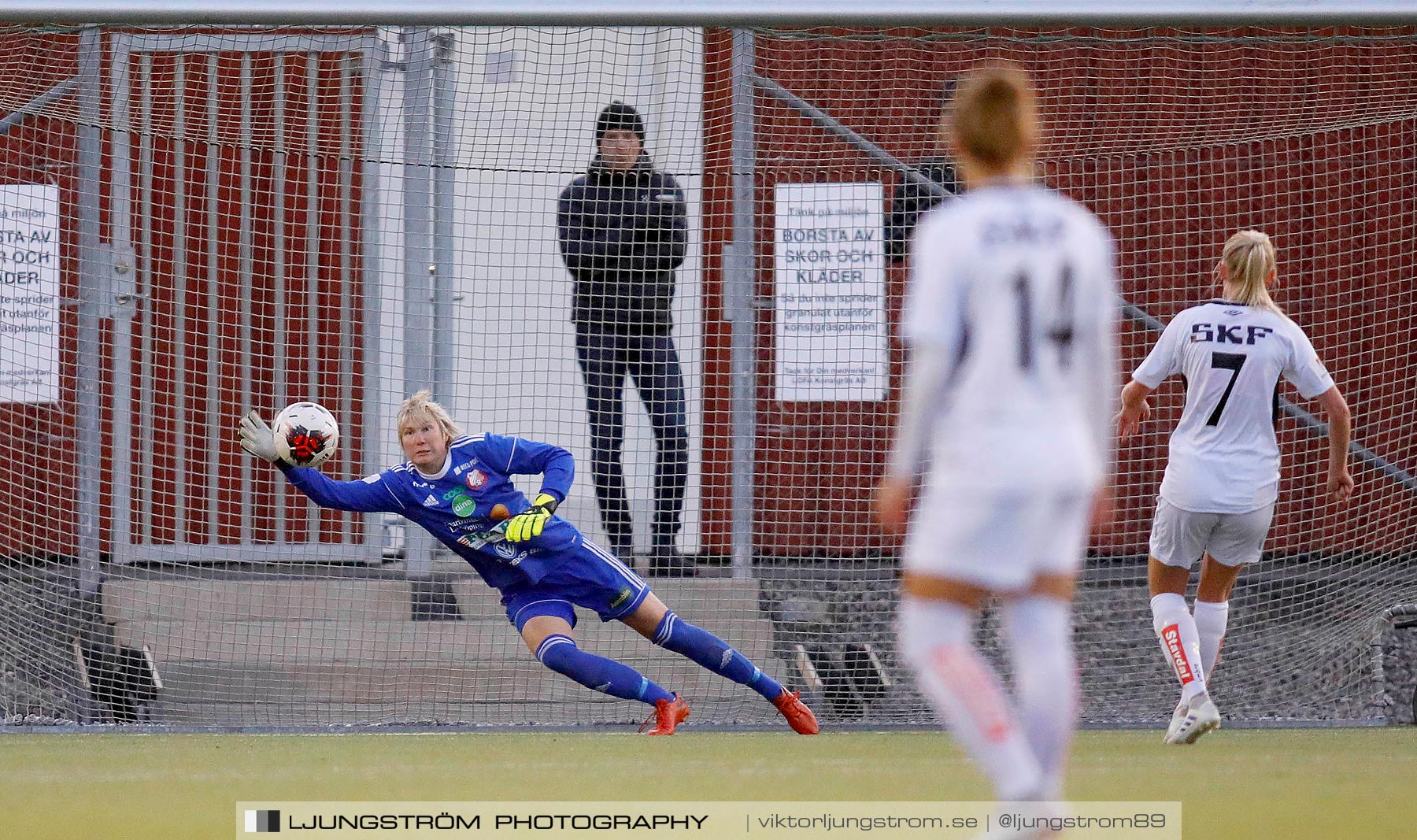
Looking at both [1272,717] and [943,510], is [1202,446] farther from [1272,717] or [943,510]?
[943,510]

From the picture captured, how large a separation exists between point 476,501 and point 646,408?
161 centimetres

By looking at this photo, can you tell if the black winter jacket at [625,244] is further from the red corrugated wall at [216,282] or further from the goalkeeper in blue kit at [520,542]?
the goalkeeper in blue kit at [520,542]

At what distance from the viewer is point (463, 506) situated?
6.67m

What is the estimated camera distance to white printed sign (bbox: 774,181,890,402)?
328 inches

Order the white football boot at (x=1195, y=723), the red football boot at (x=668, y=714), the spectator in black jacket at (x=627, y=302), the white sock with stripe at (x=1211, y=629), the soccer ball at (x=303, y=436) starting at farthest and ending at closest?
the spectator in black jacket at (x=627, y=302), the red football boot at (x=668, y=714), the soccer ball at (x=303, y=436), the white sock with stripe at (x=1211, y=629), the white football boot at (x=1195, y=723)

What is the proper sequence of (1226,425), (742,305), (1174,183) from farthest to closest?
1. (1174,183)
2. (742,305)
3. (1226,425)

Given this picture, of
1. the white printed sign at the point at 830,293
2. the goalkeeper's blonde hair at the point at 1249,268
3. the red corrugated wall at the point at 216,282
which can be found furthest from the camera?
the red corrugated wall at the point at 216,282

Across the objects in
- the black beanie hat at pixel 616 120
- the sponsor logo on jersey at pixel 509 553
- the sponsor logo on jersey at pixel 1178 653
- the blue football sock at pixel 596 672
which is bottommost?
the blue football sock at pixel 596 672

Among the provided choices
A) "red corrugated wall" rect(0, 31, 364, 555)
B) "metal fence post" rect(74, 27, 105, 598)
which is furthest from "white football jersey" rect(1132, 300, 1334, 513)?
"metal fence post" rect(74, 27, 105, 598)

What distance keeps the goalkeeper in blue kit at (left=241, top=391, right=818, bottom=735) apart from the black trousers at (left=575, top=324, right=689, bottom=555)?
1.27 m

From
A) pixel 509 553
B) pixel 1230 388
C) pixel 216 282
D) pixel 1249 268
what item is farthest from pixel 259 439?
pixel 1249 268

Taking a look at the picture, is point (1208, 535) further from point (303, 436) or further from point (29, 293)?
point (29, 293)

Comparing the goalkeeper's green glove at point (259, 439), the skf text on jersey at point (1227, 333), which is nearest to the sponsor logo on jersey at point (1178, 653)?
the skf text on jersey at point (1227, 333)

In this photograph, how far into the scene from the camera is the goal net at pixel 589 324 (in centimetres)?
783
